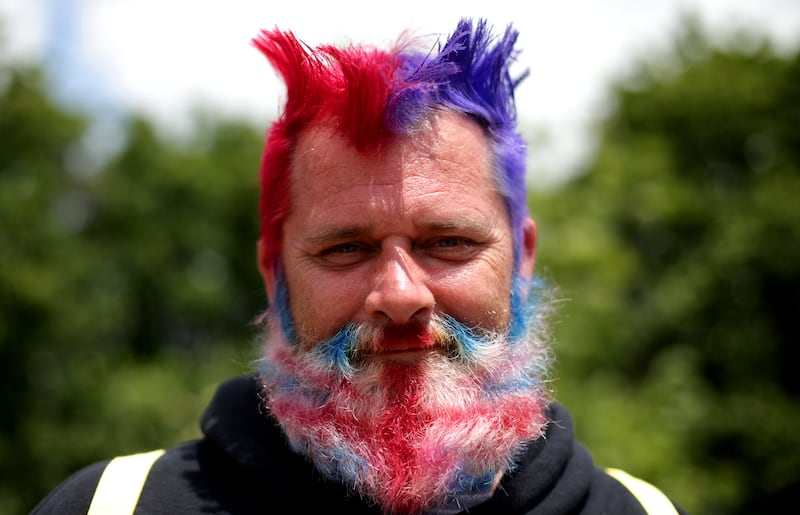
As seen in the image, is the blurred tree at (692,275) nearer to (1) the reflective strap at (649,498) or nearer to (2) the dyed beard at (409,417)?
(1) the reflective strap at (649,498)

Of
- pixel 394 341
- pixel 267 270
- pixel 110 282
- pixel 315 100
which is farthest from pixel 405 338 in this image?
pixel 110 282

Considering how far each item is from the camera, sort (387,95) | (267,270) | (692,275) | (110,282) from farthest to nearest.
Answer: (110,282), (692,275), (267,270), (387,95)

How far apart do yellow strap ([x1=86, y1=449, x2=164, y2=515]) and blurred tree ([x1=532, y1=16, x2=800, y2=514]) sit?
31.3 ft

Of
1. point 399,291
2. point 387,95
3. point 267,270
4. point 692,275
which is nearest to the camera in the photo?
point 399,291

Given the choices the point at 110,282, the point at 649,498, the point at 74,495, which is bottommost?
the point at 110,282

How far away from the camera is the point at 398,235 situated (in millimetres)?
1957

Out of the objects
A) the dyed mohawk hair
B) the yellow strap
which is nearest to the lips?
the dyed mohawk hair

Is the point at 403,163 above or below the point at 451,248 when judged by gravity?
above

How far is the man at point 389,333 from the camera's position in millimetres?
1907

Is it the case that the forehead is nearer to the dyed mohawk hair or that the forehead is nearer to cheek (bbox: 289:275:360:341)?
the dyed mohawk hair

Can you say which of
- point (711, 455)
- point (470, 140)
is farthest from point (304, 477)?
point (711, 455)

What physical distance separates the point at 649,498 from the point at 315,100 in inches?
60.9

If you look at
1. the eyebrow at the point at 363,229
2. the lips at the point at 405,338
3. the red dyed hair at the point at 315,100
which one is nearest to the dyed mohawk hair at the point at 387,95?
the red dyed hair at the point at 315,100

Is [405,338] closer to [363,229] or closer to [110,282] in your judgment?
[363,229]
